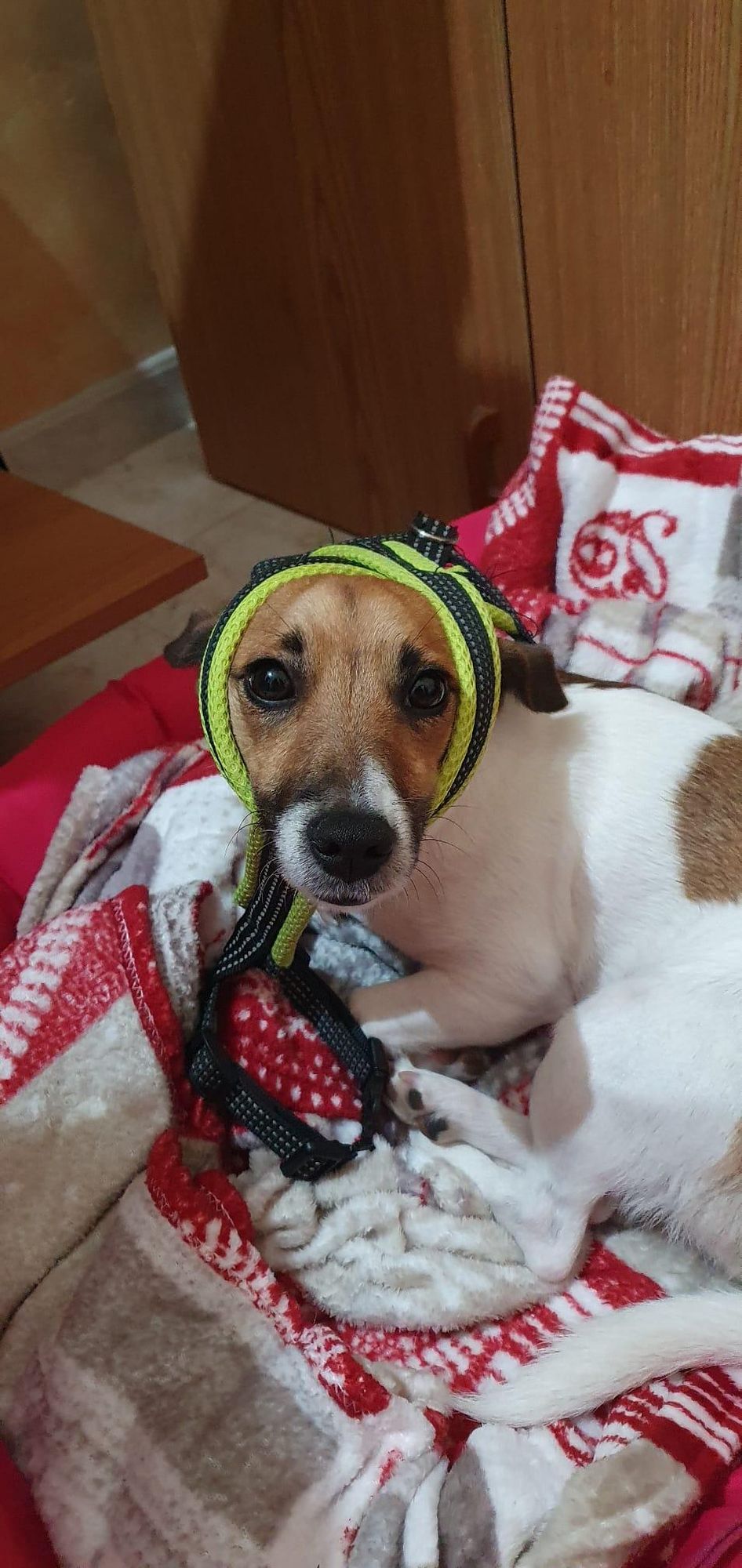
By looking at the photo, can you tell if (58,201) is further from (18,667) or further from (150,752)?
(150,752)

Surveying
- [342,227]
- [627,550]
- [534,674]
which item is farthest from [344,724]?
[342,227]

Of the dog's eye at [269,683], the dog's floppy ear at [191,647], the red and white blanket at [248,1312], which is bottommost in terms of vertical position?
the red and white blanket at [248,1312]

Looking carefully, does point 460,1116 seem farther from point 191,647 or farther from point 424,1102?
point 191,647

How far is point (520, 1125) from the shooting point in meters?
1.52

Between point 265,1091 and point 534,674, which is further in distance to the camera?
point 265,1091

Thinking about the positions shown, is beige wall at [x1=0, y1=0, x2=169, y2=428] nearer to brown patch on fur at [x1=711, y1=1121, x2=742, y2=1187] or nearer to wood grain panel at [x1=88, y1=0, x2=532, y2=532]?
wood grain panel at [x1=88, y1=0, x2=532, y2=532]

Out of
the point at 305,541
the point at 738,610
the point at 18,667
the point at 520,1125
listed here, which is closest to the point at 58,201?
the point at 305,541

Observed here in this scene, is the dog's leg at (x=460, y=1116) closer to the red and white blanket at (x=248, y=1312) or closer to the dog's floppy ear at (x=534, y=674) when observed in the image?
the red and white blanket at (x=248, y=1312)

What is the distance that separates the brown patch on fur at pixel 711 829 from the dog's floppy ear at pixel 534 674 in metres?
0.23

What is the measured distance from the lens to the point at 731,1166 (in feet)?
4.20

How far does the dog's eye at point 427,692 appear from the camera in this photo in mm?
1264

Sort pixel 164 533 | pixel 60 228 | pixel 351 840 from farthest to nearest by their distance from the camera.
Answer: pixel 164 533
pixel 60 228
pixel 351 840

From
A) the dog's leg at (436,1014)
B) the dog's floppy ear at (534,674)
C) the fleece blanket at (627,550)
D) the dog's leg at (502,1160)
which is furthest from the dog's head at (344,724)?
the fleece blanket at (627,550)

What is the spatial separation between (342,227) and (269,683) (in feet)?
5.85
